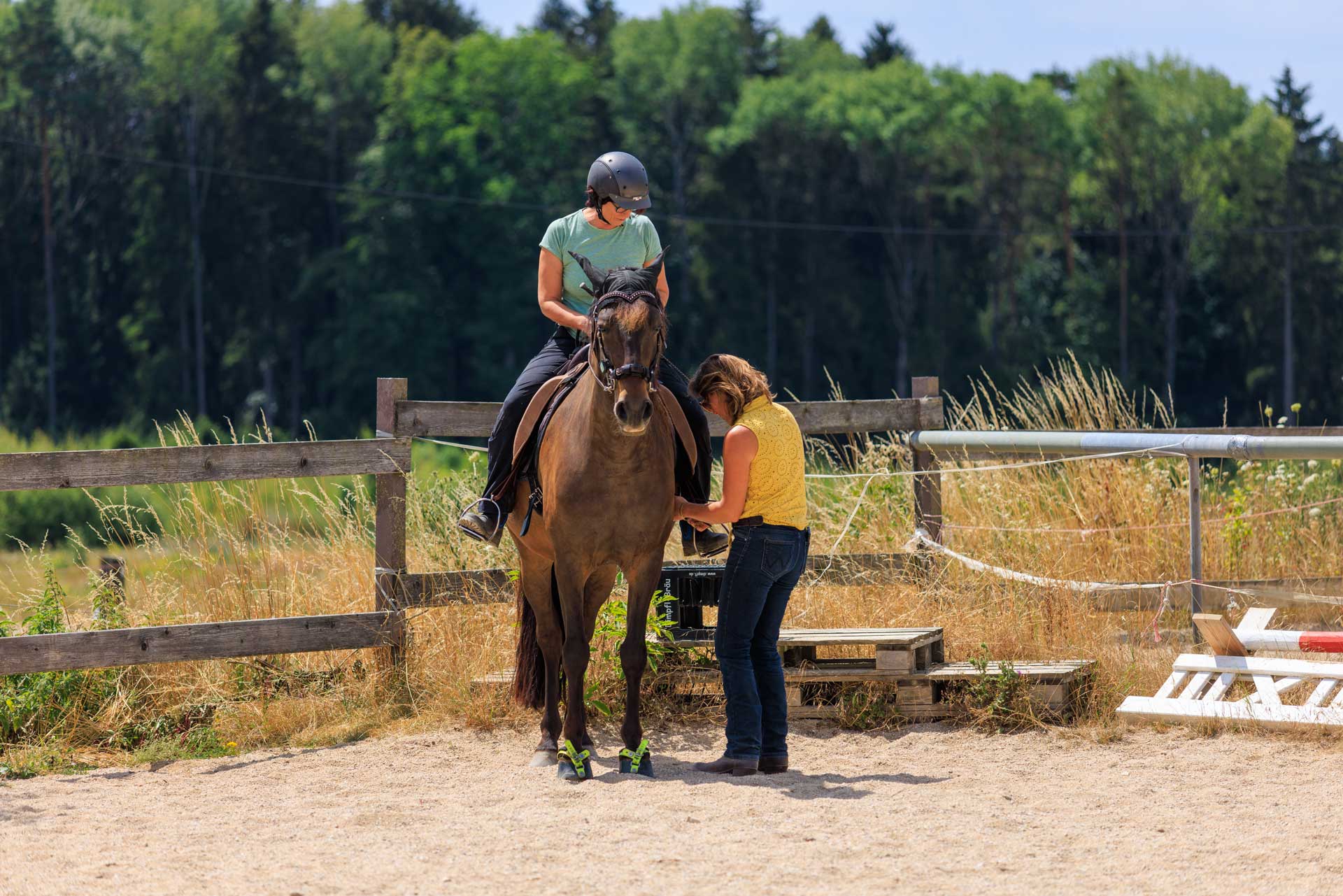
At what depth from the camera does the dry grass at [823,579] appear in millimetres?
7773

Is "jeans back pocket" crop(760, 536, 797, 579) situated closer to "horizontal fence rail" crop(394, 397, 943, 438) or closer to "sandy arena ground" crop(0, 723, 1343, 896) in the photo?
"sandy arena ground" crop(0, 723, 1343, 896)

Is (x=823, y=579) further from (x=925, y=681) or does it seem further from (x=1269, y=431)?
(x=1269, y=431)

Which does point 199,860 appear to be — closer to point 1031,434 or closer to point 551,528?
point 551,528

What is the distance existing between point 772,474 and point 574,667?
124 cm

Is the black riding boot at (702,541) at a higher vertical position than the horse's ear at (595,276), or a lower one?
lower

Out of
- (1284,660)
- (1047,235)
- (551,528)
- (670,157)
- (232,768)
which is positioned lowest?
→ (232,768)

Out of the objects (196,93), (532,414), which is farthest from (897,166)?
(532,414)

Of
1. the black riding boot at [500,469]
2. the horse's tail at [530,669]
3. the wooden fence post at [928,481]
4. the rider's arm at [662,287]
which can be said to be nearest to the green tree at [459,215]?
the wooden fence post at [928,481]

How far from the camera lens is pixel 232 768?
6.97m

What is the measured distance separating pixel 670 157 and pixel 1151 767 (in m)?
54.9

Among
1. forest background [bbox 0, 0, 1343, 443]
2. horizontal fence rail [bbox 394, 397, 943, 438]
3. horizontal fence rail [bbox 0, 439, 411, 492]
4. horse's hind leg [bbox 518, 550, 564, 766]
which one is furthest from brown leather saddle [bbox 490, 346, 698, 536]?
forest background [bbox 0, 0, 1343, 443]

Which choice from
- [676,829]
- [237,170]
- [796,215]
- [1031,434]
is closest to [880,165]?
[796,215]

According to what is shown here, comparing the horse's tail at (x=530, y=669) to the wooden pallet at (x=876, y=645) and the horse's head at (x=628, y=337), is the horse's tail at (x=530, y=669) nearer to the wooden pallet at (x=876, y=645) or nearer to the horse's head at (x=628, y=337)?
the wooden pallet at (x=876, y=645)

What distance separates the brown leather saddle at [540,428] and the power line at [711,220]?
4598 centimetres
